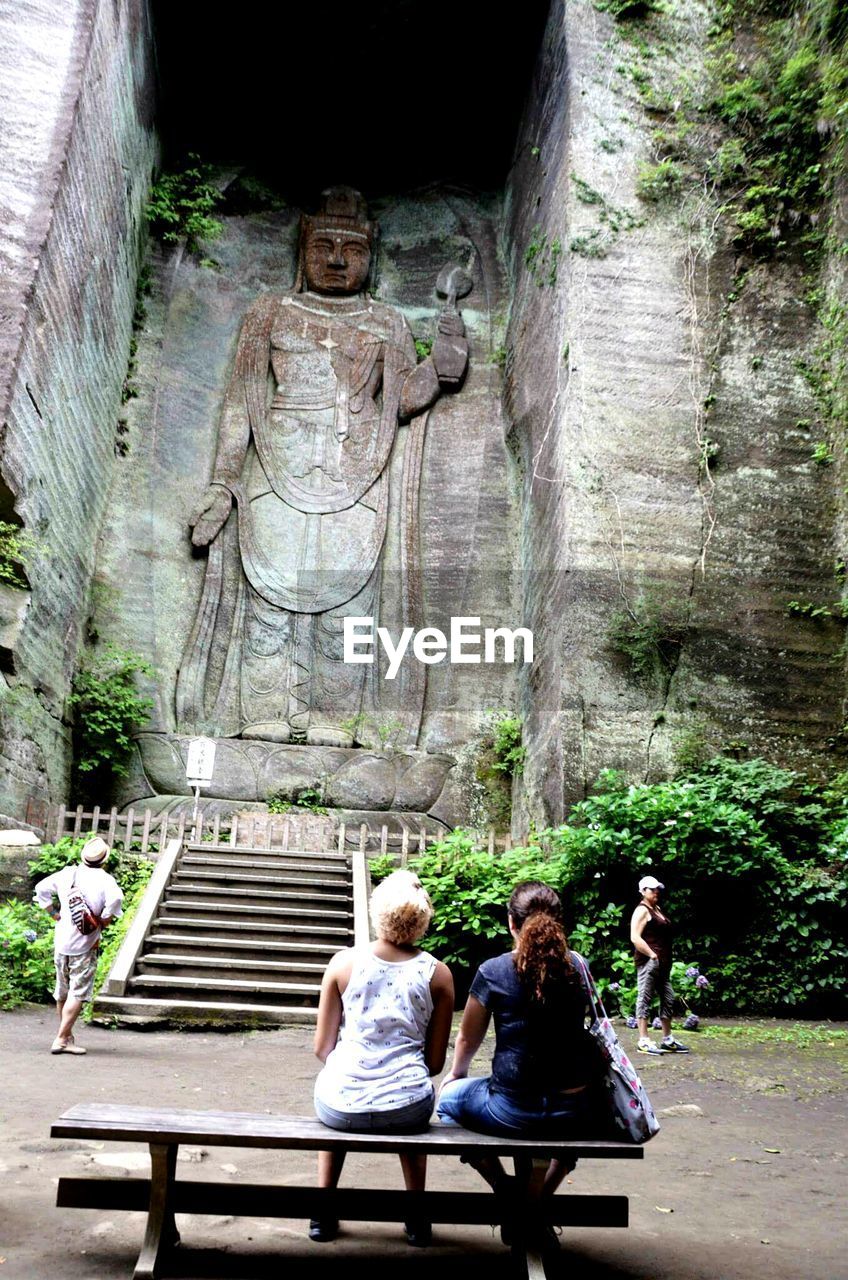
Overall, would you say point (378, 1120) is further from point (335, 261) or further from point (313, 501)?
point (335, 261)

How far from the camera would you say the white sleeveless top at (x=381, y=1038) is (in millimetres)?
2803

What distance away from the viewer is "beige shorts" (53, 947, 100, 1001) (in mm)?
5754

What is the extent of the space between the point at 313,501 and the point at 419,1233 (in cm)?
1082

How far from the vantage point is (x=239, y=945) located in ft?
26.2

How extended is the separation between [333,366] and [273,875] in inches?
279

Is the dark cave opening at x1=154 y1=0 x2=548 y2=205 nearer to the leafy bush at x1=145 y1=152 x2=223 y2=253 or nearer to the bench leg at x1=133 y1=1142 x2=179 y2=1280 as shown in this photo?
the leafy bush at x1=145 y1=152 x2=223 y2=253

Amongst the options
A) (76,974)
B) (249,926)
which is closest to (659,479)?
(249,926)

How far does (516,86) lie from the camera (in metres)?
14.1

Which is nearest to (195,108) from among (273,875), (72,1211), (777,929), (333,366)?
(333,366)

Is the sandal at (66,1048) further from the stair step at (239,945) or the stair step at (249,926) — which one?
the stair step at (249,926)

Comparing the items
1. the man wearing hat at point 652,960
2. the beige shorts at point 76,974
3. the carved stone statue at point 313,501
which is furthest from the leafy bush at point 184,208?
the man wearing hat at point 652,960

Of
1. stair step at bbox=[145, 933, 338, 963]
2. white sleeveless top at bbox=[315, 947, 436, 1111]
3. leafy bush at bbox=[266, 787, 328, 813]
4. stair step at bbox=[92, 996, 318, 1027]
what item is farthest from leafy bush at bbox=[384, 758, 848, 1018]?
white sleeveless top at bbox=[315, 947, 436, 1111]

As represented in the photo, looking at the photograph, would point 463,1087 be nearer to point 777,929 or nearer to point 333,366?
point 777,929

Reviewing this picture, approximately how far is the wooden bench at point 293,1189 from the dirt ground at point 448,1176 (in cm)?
12
